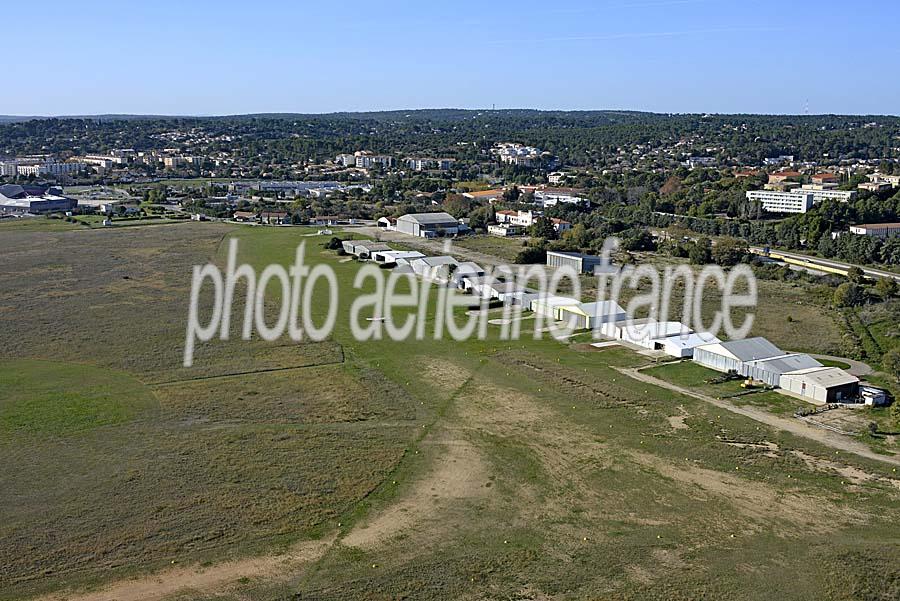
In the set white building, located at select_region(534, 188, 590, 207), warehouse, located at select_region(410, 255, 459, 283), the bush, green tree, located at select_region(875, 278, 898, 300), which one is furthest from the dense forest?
the bush

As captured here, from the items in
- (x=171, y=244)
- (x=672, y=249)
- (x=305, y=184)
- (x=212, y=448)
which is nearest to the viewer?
(x=212, y=448)

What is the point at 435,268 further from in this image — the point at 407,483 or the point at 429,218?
the point at 407,483

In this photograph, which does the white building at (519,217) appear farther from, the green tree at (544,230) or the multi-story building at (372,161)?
the multi-story building at (372,161)

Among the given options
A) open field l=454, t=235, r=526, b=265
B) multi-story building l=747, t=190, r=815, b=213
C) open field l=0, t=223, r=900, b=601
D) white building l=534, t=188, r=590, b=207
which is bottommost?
open field l=0, t=223, r=900, b=601

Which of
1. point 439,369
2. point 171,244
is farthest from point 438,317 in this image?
point 171,244

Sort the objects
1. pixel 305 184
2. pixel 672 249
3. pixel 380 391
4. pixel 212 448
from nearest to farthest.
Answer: pixel 212 448 → pixel 380 391 → pixel 672 249 → pixel 305 184

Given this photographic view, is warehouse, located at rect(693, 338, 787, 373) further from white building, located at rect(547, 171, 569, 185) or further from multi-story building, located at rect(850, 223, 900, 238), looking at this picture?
white building, located at rect(547, 171, 569, 185)

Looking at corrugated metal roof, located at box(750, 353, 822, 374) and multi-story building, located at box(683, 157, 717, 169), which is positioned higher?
multi-story building, located at box(683, 157, 717, 169)

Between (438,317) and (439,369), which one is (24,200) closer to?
(438,317)
